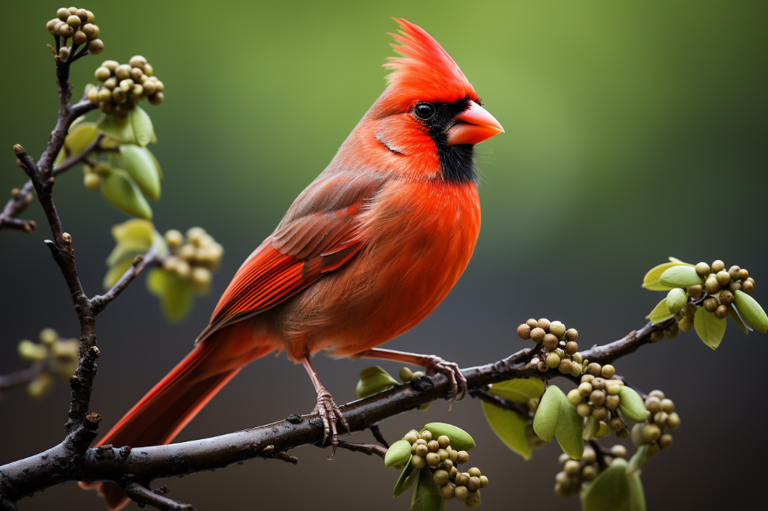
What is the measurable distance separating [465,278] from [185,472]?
215 centimetres

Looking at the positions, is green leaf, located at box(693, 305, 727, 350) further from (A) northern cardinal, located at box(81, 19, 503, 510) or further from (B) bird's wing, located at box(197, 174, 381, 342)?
(B) bird's wing, located at box(197, 174, 381, 342)

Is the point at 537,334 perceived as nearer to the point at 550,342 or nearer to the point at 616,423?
the point at 550,342

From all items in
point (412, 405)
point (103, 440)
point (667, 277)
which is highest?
point (667, 277)

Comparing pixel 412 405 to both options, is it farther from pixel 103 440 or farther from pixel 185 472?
pixel 103 440

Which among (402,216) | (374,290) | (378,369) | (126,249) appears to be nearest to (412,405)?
(378,369)

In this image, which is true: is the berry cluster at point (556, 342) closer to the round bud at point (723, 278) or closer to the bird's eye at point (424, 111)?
the round bud at point (723, 278)

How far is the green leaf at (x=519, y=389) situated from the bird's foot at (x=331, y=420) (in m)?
0.31

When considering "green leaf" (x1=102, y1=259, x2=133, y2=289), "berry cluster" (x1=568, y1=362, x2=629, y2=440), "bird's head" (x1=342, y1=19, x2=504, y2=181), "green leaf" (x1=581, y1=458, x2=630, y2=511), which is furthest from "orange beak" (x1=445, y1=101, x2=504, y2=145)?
"green leaf" (x1=102, y1=259, x2=133, y2=289)

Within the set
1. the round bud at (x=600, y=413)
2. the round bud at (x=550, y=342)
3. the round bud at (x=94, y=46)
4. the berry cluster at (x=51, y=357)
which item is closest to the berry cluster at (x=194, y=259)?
the berry cluster at (x=51, y=357)

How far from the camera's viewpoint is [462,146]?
4.67 ft

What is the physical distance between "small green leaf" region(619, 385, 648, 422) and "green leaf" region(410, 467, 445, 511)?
321mm

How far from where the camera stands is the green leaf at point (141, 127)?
1.08 m

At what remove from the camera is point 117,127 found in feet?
3.61

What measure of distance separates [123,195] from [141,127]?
0.57ft
